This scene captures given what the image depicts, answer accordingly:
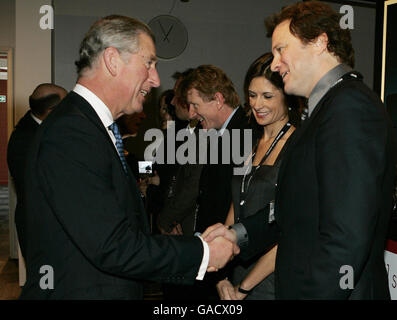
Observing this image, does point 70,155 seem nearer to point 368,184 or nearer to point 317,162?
point 317,162

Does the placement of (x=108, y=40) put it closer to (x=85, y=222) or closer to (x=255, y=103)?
(x=85, y=222)

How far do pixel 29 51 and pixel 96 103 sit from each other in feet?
13.5

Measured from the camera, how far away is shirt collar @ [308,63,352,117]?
54.9 inches

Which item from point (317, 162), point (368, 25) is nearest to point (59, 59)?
point (368, 25)

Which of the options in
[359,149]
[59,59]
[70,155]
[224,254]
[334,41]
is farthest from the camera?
[59,59]

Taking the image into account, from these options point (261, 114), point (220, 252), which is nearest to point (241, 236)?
point (220, 252)

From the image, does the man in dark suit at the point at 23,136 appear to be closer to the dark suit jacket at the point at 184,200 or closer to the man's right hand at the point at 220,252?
the dark suit jacket at the point at 184,200

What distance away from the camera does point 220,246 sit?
174cm

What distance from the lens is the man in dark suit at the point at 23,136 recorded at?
3.07 meters

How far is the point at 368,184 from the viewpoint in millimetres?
1162

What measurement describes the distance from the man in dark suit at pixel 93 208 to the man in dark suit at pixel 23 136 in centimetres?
166

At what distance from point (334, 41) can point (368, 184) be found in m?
0.53

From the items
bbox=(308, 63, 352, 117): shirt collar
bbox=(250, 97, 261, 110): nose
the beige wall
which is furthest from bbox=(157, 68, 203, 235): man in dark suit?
the beige wall

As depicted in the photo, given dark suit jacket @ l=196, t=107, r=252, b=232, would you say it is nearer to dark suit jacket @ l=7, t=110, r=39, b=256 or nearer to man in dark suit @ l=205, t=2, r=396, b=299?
man in dark suit @ l=205, t=2, r=396, b=299
